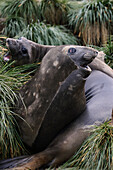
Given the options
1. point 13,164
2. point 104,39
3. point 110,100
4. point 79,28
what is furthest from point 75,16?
point 13,164

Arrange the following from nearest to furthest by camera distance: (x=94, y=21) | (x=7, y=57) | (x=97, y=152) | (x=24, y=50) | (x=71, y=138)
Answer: (x=97, y=152) → (x=71, y=138) → (x=24, y=50) → (x=7, y=57) → (x=94, y=21)

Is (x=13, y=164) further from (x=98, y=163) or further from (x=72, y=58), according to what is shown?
(x=72, y=58)

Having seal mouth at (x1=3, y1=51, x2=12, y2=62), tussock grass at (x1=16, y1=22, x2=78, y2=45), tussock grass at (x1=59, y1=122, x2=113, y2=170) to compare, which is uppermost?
tussock grass at (x1=16, y1=22, x2=78, y2=45)

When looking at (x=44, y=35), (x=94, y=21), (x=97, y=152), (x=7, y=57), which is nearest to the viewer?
(x=97, y=152)

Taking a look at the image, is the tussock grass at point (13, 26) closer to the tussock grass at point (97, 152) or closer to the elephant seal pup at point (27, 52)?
the elephant seal pup at point (27, 52)

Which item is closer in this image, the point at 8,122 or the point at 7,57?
the point at 8,122

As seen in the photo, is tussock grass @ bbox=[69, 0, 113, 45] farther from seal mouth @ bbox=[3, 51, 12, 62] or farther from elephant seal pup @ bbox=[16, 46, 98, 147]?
elephant seal pup @ bbox=[16, 46, 98, 147]

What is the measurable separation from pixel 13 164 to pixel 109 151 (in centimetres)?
70

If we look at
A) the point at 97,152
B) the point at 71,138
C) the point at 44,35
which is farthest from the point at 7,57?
the point at 44,35

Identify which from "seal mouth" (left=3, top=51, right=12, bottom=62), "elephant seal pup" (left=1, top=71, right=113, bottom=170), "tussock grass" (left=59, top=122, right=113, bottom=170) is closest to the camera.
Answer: "tussock grass" (left=59, top=122, right=113, bottom=170)

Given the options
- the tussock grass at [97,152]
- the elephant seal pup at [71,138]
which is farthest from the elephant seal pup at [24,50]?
the tussock grass at [97,152]

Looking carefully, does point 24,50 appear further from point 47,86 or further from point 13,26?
point 13,26

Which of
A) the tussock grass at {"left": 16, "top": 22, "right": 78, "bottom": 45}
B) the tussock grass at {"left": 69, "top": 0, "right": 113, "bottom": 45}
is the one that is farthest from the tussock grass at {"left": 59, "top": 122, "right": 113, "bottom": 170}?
the tussock grass at {"left": 69, "top": 0, "right": 113, "bottom": 45}

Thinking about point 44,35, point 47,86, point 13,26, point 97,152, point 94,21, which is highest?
point 13,26
